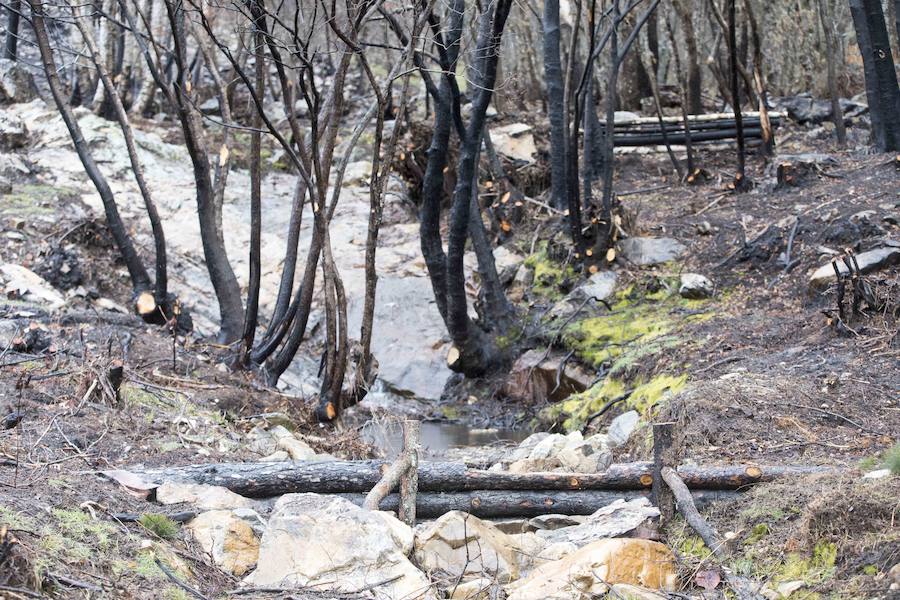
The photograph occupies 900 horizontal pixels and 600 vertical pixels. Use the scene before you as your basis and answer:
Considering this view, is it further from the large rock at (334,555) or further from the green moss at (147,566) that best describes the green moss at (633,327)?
the green moss at (147,566)

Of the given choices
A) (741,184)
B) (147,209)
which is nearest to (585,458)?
(147,209)

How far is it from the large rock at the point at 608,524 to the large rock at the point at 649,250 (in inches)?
249

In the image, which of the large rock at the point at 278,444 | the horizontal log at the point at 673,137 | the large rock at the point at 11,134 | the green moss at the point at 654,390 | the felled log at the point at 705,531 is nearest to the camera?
the felled log at the point at 705,531

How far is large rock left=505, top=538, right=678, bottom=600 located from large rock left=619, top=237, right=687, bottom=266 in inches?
275

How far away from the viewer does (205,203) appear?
8312 millimetres

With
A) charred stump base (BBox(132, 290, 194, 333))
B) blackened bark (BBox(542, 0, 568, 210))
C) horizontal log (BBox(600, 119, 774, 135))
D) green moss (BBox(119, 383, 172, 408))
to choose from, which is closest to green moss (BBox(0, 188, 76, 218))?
charred stump base (BBox(132, 290, 194, 333))

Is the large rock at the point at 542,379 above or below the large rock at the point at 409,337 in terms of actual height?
below

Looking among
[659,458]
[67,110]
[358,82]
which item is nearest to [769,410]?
[659,458]

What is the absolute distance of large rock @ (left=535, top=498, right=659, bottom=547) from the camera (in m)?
4.48

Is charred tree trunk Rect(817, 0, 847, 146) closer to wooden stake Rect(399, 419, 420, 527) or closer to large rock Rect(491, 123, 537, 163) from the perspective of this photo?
large rock Rect(491, 123, 537, 163)

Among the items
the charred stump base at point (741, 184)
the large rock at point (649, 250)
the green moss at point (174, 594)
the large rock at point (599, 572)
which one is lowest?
the large rock at point (599, 572)

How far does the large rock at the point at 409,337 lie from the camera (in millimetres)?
10766

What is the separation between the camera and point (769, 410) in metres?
5.92

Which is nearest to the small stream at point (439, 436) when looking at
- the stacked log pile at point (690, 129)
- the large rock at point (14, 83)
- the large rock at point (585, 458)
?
the large rock at point (585, 458)
